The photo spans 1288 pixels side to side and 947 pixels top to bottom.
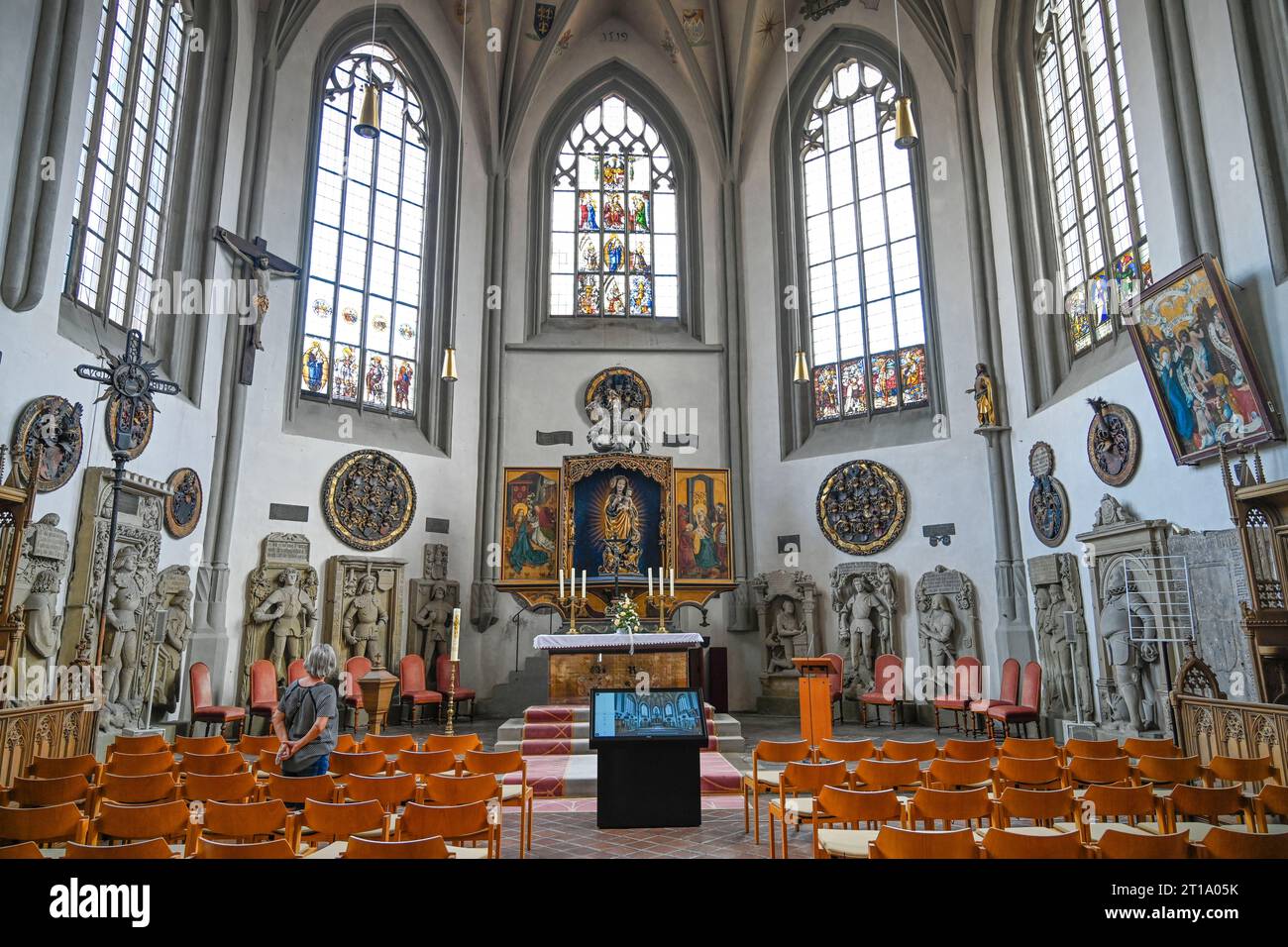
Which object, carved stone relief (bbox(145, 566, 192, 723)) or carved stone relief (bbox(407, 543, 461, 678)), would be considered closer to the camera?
carved stone relief (bbox(145, 566, 192, 723))

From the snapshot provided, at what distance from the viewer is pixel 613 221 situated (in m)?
18.3

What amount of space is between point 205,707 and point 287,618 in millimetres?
2029

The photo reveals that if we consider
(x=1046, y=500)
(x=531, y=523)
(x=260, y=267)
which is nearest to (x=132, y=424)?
(x=260, y=267)

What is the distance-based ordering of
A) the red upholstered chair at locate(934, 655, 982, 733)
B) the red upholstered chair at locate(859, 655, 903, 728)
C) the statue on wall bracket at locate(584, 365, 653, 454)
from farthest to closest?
1. the statue on wall bracket at locate(584, 365, 653, 454)
2. the red upholstered chair at locate(859, 655, 903, 728)
3. the red upholstered chair at locate(934, 655, 982, 733)

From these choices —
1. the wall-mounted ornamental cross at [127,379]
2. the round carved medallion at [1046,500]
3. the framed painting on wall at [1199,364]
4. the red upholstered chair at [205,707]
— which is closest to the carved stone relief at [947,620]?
the round carved medallion at [1046,500]

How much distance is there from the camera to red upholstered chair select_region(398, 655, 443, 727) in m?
13.6

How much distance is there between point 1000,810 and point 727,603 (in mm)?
11337

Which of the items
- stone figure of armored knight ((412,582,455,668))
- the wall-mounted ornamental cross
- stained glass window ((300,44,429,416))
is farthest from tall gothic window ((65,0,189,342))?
stone figure of armored knight ((412,582,455,668))

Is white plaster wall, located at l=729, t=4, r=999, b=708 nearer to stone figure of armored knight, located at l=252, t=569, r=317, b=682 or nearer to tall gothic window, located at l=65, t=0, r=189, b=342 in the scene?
stone figure of armored knight, located at l=252, t=569, r=317, b=682

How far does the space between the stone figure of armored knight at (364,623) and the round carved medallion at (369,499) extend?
2.50ft

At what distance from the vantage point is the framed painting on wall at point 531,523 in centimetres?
1373

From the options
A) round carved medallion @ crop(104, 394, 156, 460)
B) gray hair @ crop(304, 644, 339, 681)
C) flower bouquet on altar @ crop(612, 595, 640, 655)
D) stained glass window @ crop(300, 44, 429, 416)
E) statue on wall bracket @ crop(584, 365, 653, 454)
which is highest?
stained glass window @ crop(300, 44, 429, 416)

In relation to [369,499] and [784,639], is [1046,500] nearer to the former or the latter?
[784,639]

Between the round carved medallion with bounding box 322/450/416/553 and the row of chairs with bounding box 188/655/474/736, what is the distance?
2133mm
